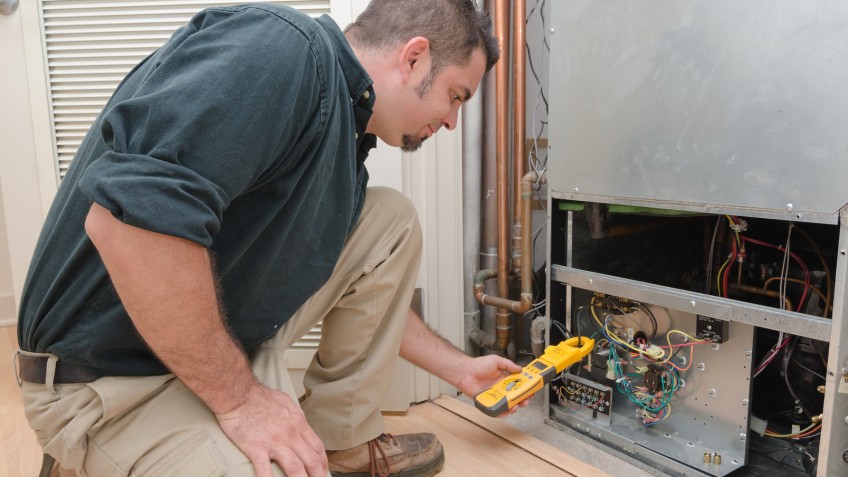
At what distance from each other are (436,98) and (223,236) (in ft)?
1.25

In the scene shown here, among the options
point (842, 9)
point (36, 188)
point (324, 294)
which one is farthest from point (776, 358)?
point (36, 188)

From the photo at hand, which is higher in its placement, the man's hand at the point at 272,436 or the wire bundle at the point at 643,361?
the man's hand at the point at 272,436

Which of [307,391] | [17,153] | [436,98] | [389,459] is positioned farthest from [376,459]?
[17,153]

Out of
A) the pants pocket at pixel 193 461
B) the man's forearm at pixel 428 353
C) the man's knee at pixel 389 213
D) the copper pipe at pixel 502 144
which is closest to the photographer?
the pants pocket at pixel 193 461

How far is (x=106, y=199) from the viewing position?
2.06 feet

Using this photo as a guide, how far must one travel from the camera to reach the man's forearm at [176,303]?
0.66m

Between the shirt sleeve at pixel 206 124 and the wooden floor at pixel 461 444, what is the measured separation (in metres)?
0.78

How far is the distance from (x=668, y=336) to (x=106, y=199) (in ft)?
3.44

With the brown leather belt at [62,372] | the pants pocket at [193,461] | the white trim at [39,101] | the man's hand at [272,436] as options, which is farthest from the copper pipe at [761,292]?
the white trim at [39,101]

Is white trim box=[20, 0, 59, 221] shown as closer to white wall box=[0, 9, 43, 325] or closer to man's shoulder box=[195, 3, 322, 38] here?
white wall box=[0, 9, 43, 325]

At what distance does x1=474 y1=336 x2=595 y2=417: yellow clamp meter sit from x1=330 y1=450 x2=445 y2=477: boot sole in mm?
139

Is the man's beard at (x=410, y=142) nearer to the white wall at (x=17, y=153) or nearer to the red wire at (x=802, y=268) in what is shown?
the red wire at (x=802, y=268)

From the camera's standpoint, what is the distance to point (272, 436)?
30.5 inches

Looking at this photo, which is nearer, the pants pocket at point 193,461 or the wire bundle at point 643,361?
the pants pocket at point 193,461
